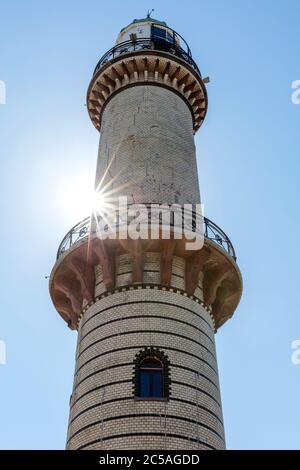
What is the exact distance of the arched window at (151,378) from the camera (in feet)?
47.8

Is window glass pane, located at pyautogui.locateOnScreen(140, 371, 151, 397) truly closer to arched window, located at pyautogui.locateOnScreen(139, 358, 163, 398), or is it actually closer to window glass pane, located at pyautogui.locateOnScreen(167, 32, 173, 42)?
arched window, located at pyautogui.locateOnScreen(139, 358, 163, 398)

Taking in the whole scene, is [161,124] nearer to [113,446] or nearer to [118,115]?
[118,115]

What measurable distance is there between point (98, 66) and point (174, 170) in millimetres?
6202

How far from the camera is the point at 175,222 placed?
1641 cm

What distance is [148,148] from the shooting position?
1931 centimetres

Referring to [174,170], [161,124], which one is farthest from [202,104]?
[174,170]

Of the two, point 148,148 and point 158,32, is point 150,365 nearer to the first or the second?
point 148,148

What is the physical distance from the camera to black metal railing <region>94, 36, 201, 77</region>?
22214mm

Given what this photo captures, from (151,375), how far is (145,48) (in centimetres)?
1243

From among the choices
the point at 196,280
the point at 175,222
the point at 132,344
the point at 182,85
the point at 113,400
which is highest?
the point at 182,85

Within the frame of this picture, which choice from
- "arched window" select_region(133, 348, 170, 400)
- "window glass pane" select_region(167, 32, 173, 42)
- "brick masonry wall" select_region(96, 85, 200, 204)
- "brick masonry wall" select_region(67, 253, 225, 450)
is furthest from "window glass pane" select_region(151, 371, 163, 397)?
"window glass pane" select_region(167, 32, 173, 42)

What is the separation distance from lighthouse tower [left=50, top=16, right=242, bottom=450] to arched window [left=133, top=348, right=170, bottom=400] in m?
0.02

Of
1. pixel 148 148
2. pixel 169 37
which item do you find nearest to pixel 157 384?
pixel 148 148

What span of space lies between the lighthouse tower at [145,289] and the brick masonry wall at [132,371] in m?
0.03
